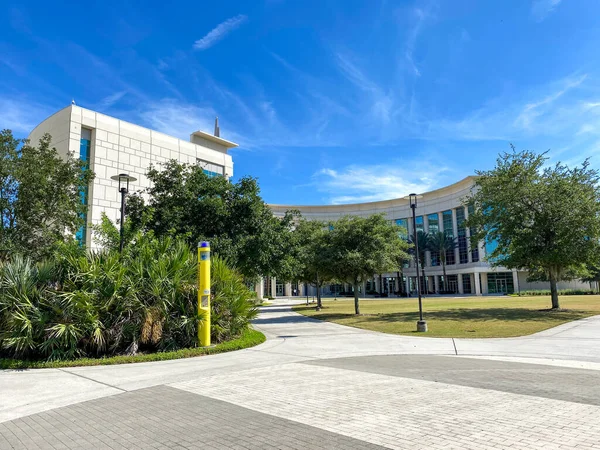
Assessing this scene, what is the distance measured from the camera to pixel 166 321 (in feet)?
41.0

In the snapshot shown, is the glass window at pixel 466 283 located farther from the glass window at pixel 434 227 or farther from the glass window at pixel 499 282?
the glass window at pixel 434 227

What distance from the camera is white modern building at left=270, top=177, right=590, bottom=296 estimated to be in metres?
73.0

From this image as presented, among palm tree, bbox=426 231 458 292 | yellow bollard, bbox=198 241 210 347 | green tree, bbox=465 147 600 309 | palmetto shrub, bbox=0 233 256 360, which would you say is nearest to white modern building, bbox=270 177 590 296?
palm tree, bbox=426 231 458 292

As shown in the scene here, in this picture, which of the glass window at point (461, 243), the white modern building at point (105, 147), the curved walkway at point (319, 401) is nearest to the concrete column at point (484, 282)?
the glass window at point (461, 243)

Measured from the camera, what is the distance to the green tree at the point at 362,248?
25.7m

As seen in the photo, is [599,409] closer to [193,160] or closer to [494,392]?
[494,392]

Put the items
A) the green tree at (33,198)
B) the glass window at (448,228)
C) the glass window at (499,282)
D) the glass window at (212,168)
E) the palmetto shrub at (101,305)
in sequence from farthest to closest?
the glass window at (448,228), the glass window at (499,282), the glass window at (212,168), the green tree at (33,198), the palmetto shrub at (101,305)

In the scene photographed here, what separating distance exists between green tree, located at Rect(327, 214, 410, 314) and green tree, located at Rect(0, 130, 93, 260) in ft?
47.3

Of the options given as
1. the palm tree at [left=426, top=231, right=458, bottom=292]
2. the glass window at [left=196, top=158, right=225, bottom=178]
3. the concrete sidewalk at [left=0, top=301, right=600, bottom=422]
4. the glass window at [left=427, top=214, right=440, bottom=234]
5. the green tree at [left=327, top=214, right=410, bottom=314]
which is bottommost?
the concrete sidewalk at [left=0, top=301, right=600, bottom=422]

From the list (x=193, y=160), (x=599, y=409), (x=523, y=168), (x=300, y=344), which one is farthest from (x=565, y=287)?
(x=599, y=409)

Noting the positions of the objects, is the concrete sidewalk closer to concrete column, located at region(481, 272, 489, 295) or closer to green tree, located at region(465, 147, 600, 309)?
green tree, located at region(465, 147, 600, 309)

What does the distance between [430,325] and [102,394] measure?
1479 cm

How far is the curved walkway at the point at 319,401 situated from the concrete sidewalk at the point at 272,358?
0.05 meters

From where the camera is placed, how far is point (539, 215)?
24.9 meters
